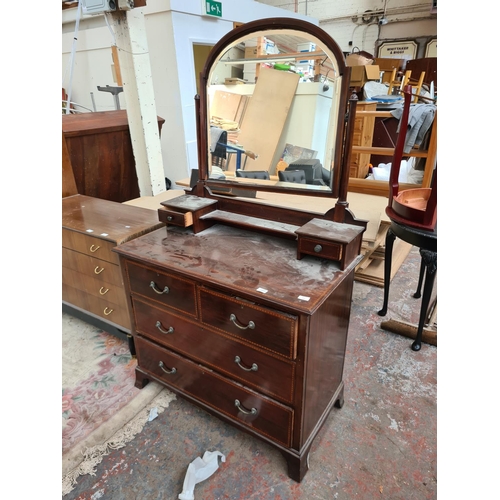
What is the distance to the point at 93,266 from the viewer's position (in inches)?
78.9

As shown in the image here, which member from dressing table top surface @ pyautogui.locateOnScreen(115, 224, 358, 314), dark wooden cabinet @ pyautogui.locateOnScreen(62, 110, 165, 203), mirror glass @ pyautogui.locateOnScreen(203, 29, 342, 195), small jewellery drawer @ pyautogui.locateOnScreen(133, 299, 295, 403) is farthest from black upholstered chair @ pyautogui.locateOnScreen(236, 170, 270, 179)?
dark wooden cabinet @ pyautogui.locateOnScreen(62, 110, 165, 203)

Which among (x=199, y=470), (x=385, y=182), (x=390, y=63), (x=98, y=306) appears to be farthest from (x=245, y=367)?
(x=390, y=63)

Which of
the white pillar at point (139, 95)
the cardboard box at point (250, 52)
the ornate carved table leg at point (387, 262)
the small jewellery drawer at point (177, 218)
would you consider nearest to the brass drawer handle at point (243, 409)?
the small jewellery drawer at point (177, 218)

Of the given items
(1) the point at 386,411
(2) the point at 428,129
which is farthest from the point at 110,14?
(1) the point at 386,411

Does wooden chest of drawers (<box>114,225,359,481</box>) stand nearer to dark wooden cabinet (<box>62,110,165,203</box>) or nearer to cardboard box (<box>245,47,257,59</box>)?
cardboard box (<box>245,47,257,59</box>)

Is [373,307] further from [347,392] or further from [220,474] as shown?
[220,474]

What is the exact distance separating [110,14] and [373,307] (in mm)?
2737

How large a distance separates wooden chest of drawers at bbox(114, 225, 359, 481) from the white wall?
299 centimetres

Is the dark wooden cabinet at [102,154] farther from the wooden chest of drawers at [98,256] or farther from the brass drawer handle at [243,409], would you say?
the brass drawer handle at [243,409]

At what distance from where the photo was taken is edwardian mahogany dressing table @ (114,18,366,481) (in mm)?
1206

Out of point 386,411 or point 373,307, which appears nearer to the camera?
point 386,411

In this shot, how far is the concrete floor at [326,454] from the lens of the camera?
1.36m

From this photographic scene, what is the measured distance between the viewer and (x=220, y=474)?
4.67ft

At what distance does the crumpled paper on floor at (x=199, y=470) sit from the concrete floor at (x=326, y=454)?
0.09ft
